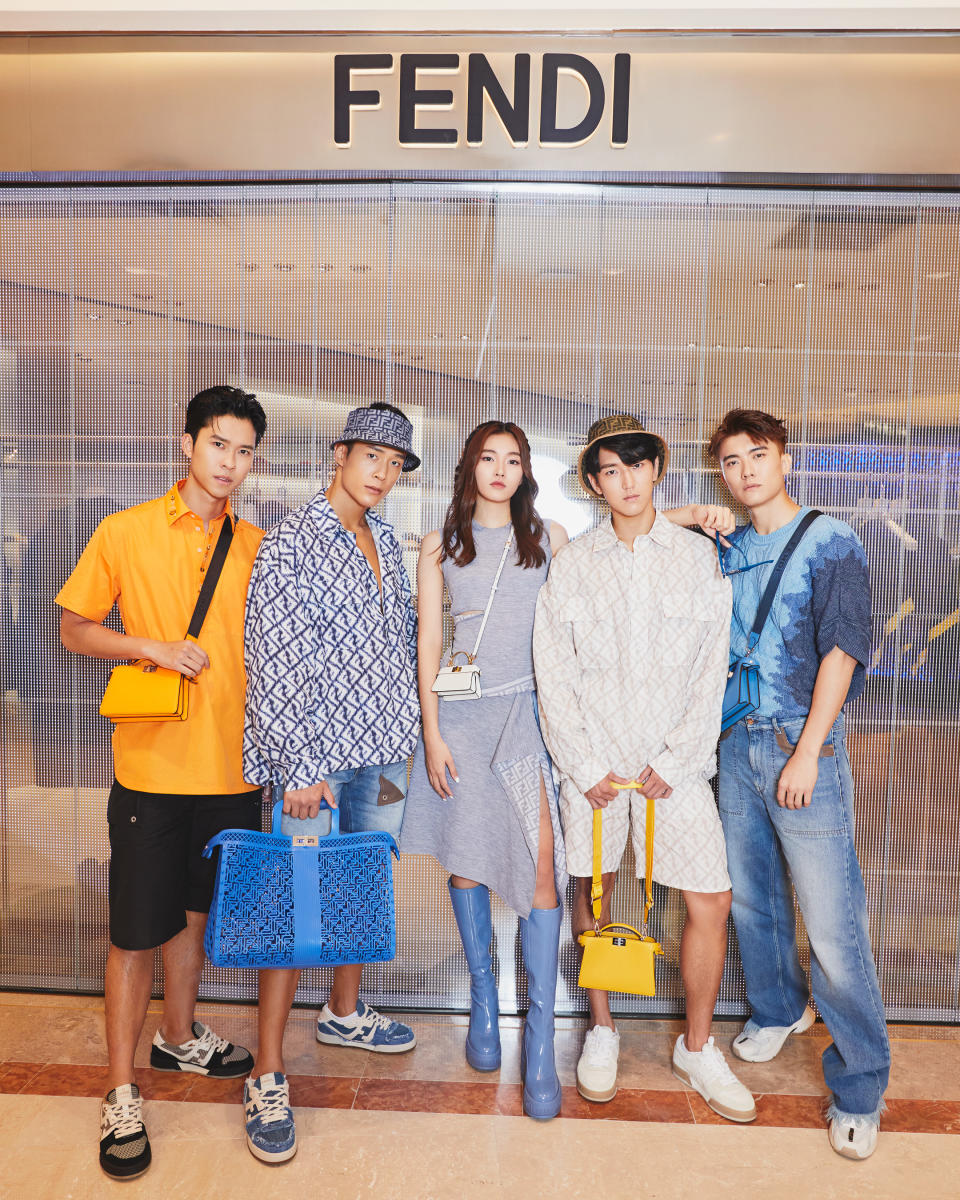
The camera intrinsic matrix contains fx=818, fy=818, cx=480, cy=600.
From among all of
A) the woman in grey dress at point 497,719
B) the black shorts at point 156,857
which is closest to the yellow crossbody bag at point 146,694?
the black shorts at point 156,857

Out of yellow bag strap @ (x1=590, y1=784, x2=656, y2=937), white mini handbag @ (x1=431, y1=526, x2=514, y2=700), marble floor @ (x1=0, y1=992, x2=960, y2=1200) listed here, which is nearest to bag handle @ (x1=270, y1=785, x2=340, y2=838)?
white mini handbag @ (x1=431, y1=526, x2=514, y2=700)

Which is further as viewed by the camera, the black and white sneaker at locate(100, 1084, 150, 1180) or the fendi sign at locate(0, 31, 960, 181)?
the fendi sign at locate(0, 31, 960, 181)

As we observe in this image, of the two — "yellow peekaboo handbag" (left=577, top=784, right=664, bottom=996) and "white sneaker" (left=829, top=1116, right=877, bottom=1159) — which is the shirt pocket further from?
"white sneaker" (left=829, top=1116, right=877, bottom=1159)

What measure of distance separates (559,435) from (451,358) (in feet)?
1.74

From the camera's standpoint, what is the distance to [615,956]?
251 cm

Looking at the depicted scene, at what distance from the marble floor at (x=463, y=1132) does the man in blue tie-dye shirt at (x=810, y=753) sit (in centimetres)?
21

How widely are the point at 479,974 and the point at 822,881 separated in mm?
1164

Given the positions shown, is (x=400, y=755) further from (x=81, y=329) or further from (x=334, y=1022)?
(x=81, y=329)

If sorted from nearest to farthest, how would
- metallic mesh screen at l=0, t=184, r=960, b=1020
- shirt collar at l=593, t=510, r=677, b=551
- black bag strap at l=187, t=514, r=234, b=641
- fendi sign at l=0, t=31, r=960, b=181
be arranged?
black bag strap at l=187, t=514, r=234, b=641, shirt collar at l=593, t=510, r=677, b=551, fendi sign at l=0, t=31, r=960, b=181, metallic mesh screen at l=0, t=184, r=960, b=1020

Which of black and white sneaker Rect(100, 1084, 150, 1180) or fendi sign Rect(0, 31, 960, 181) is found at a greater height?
fendi sign Rect(0, 31, 960, 181)

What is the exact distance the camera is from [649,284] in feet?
10.6

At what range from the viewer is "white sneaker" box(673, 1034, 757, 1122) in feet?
8.50

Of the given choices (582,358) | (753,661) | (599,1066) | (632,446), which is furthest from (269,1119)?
(582,358)

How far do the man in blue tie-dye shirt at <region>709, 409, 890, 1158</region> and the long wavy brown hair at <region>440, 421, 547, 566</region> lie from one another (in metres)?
0.66
